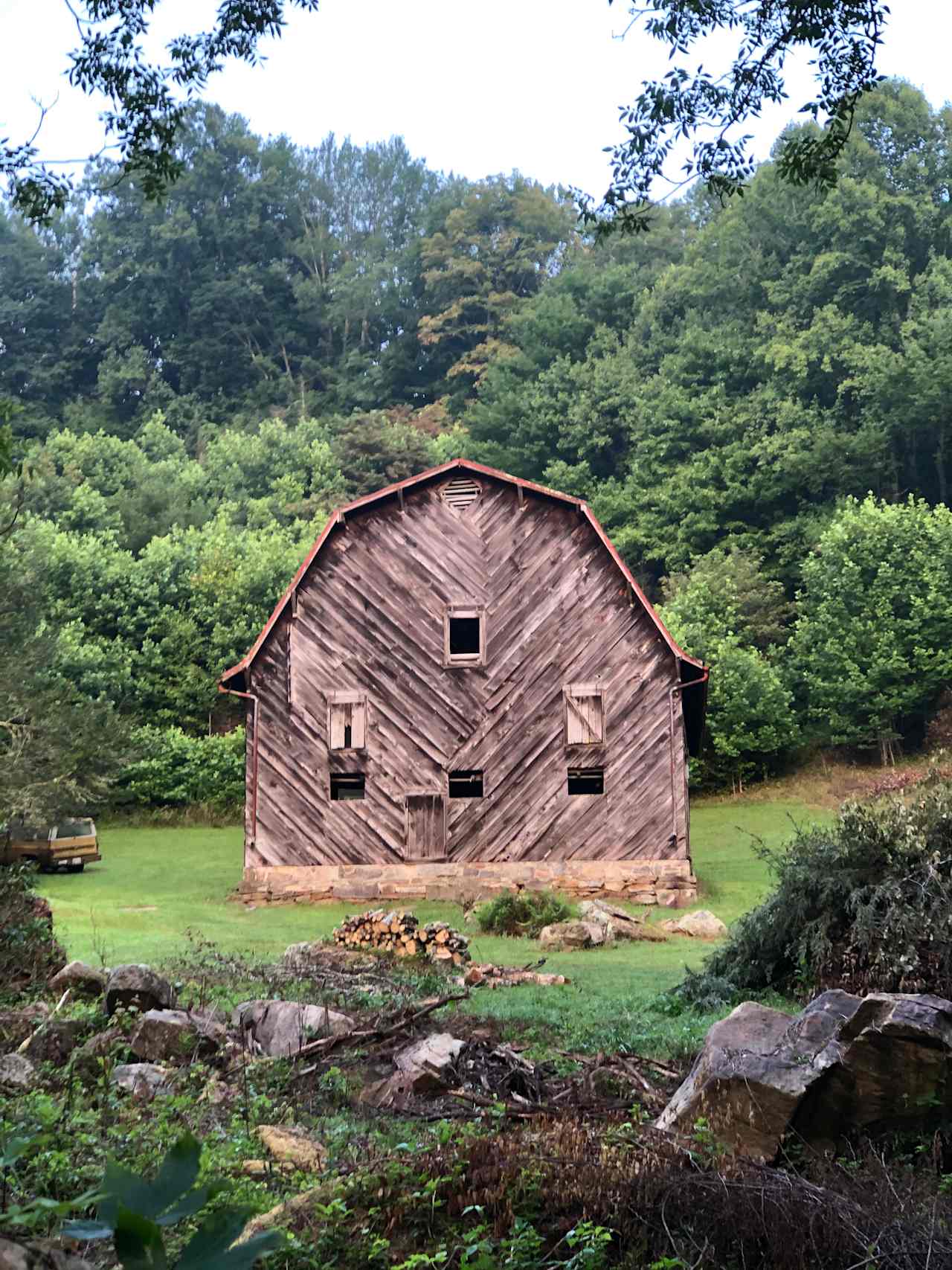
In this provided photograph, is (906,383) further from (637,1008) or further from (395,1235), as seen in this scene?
(395,1235)

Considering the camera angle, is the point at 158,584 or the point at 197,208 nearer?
the point at 158,584

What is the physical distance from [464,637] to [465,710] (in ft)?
5.91

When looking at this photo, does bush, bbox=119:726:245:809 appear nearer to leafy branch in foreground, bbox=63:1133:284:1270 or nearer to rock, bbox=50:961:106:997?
rock, bbox=50:961:106:997

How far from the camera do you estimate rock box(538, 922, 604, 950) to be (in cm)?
1845

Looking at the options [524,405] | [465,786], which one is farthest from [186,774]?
[524,405]

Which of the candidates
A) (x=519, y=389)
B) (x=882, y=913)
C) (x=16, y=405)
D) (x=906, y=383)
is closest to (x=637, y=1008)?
(x=882, y=913)

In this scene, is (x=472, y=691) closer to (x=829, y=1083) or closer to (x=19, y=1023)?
(x=19, y=1023)

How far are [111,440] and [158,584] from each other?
19.3 m

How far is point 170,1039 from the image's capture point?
9461 mm

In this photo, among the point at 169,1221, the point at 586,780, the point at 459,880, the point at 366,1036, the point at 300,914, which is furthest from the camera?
the point at 586,780

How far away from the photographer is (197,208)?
78750mm

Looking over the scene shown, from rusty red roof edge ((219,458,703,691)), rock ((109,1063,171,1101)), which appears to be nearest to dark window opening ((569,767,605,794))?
rusty red roof edge ((219,458,703,691))

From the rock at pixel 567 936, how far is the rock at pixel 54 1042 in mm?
9773

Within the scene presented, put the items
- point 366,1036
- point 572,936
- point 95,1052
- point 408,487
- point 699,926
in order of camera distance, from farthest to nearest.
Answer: point 408,487 < point 699,926 < point 572,936 < point 366,1036 < point 95,1052
